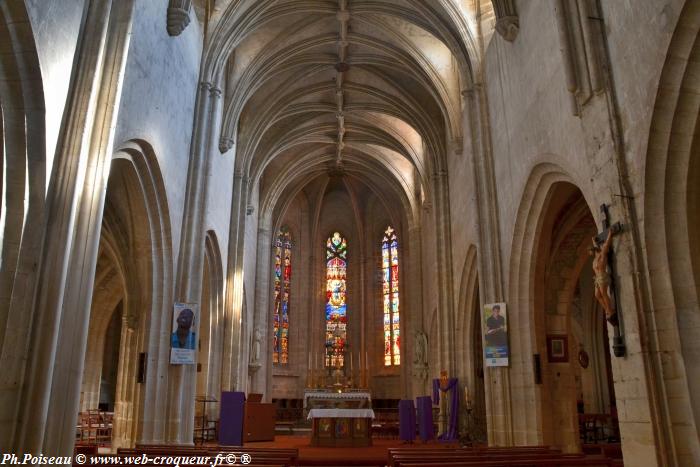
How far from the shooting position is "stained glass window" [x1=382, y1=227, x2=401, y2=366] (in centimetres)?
2822

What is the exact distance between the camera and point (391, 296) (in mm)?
Result: 28969

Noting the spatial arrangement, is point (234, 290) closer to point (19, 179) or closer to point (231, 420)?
point (231, 420)

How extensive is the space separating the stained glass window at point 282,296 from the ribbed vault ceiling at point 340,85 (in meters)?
3.83

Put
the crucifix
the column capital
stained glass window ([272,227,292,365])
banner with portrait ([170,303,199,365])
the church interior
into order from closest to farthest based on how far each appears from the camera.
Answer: the church interior < the crucifix < the column capital < banner with portrait ([170,303,199,365]) < stained glass window ([272,227,292,365])

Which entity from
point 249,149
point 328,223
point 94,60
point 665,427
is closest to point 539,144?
point 665,427

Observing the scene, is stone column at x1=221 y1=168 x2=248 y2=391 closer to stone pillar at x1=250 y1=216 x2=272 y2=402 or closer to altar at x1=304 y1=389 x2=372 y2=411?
altar at x1=304 y1=389 x2=372 y2=411

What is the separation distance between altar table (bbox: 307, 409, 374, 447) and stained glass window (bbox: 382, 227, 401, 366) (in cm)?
1247

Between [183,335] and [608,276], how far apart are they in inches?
330

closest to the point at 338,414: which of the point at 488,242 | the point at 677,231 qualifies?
the point at 488,242

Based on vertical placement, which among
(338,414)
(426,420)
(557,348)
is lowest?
(426,420)

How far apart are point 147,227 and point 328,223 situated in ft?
63.2

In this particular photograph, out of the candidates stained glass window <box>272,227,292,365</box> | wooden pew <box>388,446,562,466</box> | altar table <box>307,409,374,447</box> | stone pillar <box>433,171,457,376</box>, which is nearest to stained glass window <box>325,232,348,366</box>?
stained glass window <box>272,227,292,365</box>

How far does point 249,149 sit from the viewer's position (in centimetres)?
2084

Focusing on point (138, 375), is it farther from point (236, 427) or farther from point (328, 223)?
point (328, 223)
